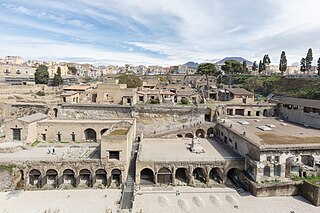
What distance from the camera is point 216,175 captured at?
27656 millimetres

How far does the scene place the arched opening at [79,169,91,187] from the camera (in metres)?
25.7

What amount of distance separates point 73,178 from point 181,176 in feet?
38.2

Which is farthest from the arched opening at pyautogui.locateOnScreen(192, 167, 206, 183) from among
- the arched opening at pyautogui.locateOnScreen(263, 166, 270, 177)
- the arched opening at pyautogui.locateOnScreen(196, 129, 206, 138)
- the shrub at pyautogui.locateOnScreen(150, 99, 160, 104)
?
the shrub at pyautogui.locateOnScreen(150, 99, 160, 104)

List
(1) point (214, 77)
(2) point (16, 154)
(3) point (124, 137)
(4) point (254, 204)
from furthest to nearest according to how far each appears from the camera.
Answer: (1) point (214, 77) < (2) point (16, 154) < (3) point (124, 137) < (4) point (254, 204)

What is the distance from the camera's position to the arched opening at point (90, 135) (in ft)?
116

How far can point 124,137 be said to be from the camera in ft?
83.5

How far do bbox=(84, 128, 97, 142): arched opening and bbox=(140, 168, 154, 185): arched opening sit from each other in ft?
35.6

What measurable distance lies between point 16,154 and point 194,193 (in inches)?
783

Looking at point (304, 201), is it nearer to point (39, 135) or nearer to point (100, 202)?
point (100, 202)

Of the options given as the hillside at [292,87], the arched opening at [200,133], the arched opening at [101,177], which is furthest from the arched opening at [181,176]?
the hillside at [292,87]

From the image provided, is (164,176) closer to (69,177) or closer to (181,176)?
(181,176)

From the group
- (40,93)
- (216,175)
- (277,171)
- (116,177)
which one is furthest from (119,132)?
(40,93)

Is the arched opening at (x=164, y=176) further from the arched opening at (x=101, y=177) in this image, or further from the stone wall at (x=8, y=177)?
the stone wall at (x=8, y=177)

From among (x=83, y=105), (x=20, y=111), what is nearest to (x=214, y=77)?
(x=83, y=105)
